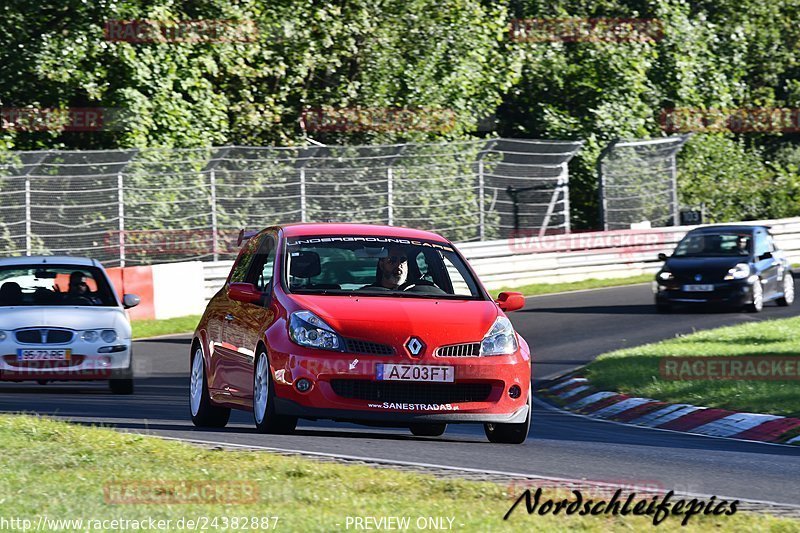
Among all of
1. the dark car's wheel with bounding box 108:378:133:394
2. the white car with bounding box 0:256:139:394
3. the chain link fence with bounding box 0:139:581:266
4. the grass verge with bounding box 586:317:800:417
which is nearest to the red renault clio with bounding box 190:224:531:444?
the grass verge with bounding box 586:317:800:417

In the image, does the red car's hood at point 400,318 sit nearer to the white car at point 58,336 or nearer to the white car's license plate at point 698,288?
the white car at point 58,336

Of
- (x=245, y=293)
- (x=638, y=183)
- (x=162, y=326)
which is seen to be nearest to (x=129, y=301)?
(x=245, y=293)

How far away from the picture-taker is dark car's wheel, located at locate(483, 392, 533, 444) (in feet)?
34.1

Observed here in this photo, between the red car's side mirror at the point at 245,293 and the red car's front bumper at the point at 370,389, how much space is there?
0.83 metres

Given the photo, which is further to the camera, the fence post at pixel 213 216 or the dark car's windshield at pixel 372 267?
the fence post at pixel 213 216

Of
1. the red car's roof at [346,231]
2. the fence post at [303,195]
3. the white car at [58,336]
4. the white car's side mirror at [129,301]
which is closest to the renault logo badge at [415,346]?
the red car's roof at [346,231]

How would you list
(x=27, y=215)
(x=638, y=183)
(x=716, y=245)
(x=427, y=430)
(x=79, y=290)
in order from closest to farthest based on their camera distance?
(x=427, y=430), (x=79, y=290), (x=27, y=215), (x=716, y=245), (x=638, y=183)

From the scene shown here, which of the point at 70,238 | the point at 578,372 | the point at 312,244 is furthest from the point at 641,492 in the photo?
the point at 70,238

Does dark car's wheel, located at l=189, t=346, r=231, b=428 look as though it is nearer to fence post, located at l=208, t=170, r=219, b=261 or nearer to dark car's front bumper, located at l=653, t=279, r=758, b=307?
dark car's front bumper, located at l=653, t=279, r=758, b=307

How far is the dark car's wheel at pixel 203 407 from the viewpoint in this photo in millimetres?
11461

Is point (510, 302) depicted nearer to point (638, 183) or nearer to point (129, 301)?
point (129, 301)

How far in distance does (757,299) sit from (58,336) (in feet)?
43.4

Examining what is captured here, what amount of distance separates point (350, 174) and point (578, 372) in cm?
1286

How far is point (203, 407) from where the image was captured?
11.5 m
